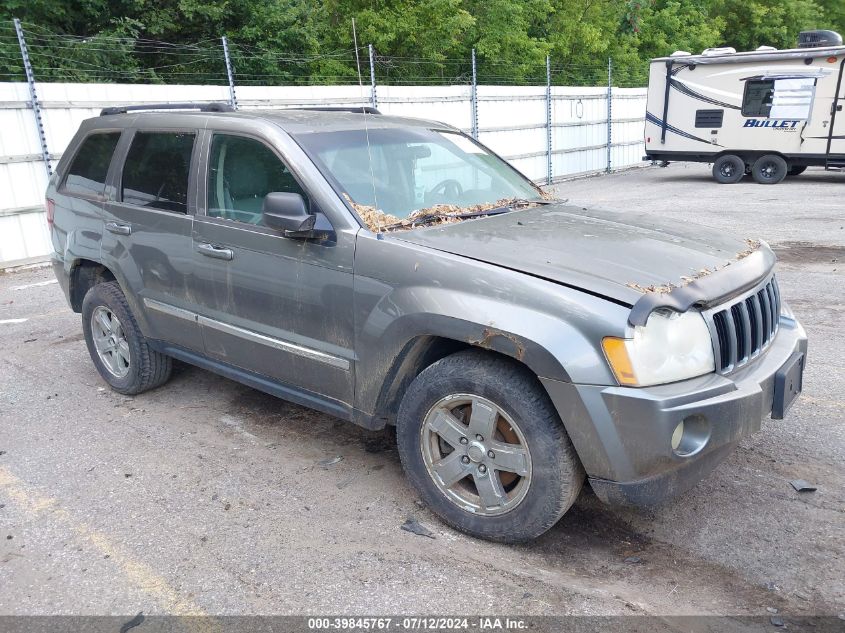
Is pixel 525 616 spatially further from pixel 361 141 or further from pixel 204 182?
pixel 204 182

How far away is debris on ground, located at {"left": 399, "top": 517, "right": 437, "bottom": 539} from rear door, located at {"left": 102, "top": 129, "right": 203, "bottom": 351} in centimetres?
173

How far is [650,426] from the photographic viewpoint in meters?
2.70

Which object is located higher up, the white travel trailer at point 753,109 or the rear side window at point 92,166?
the rear side window at point 92,166

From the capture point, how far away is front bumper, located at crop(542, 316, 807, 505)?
2.71m

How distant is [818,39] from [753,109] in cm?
194

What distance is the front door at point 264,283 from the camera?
3.53 m

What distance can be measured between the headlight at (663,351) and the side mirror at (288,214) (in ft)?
4.98

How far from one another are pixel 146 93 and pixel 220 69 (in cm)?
746

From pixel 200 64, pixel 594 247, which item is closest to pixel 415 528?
pixel 594 247

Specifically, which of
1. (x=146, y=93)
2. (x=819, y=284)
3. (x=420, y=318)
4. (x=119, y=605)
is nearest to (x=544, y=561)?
(x=420, y=318)

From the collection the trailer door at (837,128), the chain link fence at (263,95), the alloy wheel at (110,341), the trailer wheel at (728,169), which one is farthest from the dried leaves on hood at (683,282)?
the trailer wheel at (728,169)

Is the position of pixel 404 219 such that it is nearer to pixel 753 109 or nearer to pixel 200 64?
pixel 753 109

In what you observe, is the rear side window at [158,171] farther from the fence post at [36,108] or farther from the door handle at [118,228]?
the fence post at [36,108]

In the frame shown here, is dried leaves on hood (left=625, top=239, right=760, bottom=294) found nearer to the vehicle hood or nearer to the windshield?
the vehicle hood
